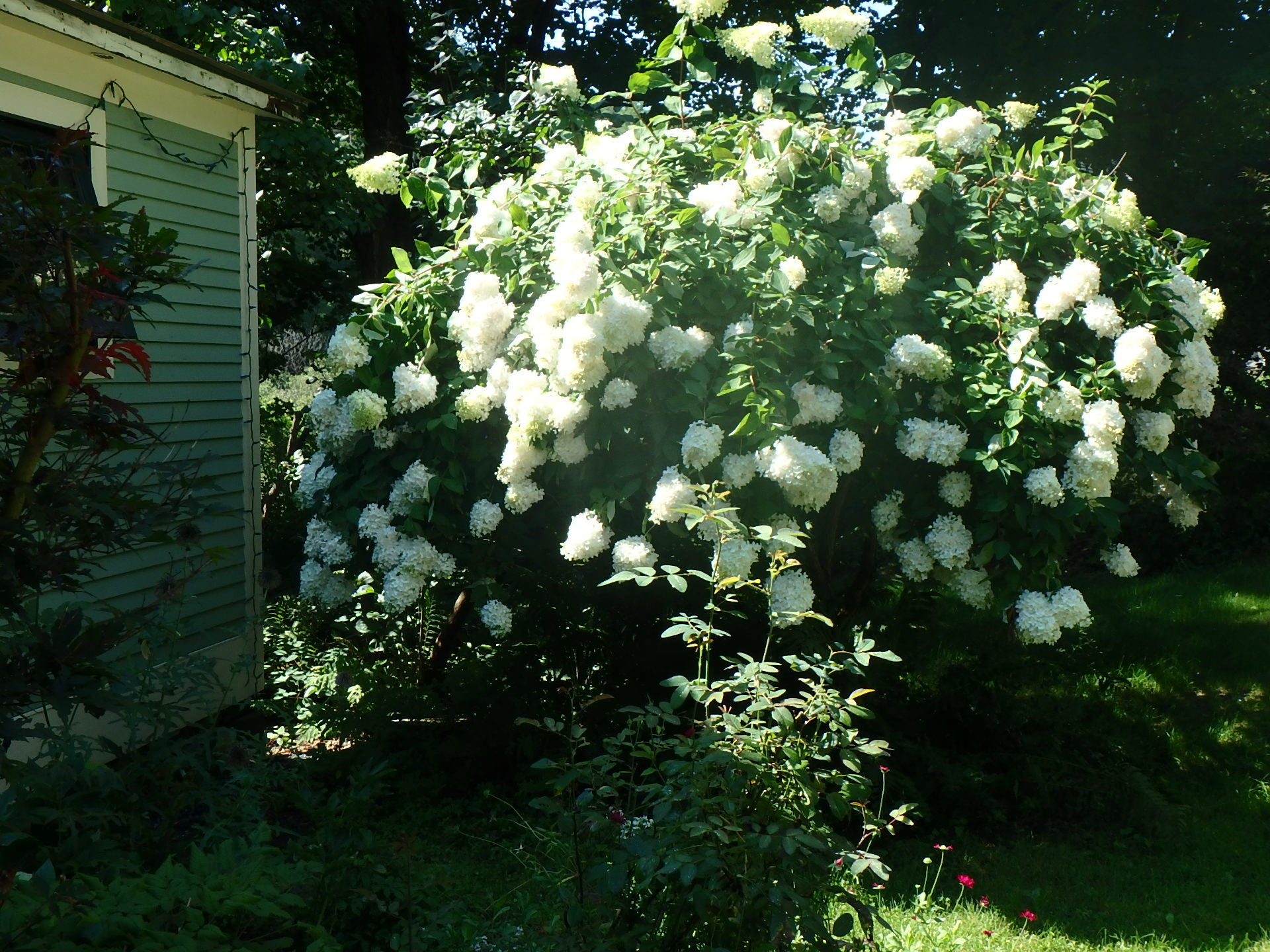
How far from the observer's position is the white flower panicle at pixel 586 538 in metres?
3.98

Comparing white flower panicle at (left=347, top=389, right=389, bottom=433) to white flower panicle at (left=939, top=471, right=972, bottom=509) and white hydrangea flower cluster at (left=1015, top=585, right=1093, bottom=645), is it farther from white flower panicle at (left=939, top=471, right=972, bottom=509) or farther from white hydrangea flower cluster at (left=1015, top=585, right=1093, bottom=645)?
white hydrangea flower cluster at (left=1015, top=585, right=1093, bottom=645)

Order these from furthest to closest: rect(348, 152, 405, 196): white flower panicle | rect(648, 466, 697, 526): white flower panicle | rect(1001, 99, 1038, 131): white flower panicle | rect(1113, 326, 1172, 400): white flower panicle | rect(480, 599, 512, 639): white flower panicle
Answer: rect(348, 152, 405, 196): white flower panicle, rect(1001, 99, 1038, 131): white flower panicle, rect(480, 599, 512, 639): white flower panicle, rect(1113, 326, 1172, 400): white flower panicle, rect(648, 466, 697, 526): white flower panicle

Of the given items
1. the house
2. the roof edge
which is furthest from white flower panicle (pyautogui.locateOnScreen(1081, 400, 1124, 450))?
the roof edge

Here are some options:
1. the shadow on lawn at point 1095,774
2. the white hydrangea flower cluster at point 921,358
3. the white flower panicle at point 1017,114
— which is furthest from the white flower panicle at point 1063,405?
the shadow on lawn at point 1095,774

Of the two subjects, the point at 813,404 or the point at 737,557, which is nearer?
the point at 737,557

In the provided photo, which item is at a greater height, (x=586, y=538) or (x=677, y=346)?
(x=677, y=346)

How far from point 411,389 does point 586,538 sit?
3.09 feet

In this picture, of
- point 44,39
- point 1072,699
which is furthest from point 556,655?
point 44,39

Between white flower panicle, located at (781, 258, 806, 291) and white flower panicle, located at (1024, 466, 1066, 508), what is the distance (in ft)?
3.47

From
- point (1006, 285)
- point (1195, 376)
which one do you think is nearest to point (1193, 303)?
point (1195, 376)

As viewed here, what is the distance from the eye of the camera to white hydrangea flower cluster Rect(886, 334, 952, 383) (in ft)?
13.1

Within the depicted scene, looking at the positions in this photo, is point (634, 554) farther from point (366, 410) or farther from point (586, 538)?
point (366, 410)

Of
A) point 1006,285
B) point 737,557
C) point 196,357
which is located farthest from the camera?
point 196,357

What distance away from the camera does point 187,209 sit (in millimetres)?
5574
